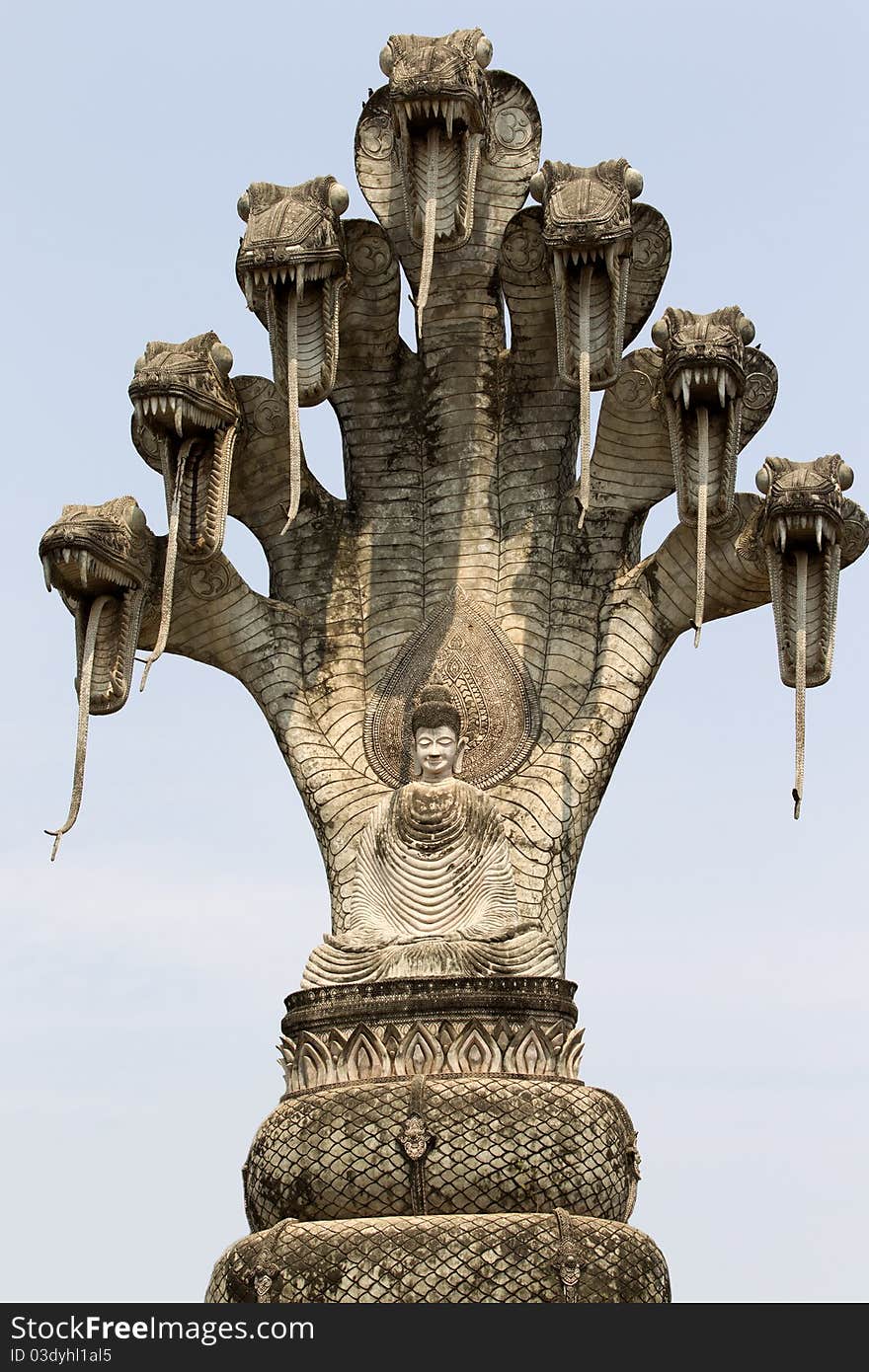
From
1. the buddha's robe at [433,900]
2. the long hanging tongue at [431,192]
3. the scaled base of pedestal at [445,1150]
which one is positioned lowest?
the scaled base of pedestal at [445,1150]

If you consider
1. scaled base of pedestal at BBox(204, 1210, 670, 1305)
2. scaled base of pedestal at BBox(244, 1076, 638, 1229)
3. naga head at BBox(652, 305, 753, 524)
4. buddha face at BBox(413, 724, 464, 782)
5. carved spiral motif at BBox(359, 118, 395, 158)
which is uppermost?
carved spiral motif at BBox(359, 118, 395, 158)

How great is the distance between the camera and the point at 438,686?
20109mm

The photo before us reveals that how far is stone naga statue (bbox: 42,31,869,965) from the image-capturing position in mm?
19531

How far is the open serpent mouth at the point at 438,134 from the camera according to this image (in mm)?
19547

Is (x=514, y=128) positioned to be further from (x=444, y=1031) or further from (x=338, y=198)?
(x=444, y=1031)

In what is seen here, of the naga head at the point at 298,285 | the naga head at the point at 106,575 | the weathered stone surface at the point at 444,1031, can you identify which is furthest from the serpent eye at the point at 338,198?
the weathered stone surface at the point at 444,1031

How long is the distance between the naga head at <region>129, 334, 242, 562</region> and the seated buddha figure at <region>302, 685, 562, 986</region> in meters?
1.86

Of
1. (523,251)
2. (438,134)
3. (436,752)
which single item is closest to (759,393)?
(523,251)

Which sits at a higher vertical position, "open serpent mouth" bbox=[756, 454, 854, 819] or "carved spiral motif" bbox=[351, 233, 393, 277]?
"carved spiral motif" bbox=[351, 233, 393, 277]

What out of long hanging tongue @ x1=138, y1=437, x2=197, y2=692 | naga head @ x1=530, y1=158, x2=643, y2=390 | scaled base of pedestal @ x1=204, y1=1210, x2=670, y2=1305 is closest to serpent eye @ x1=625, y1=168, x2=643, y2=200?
naga head @ x1=530, y1=158, x2=643, y2=390

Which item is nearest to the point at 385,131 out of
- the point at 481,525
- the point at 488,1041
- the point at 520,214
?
the point at 520,214

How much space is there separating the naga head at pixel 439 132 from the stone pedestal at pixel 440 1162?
4902mm

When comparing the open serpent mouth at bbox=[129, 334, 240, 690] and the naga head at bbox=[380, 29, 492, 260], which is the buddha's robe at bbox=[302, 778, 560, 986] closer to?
the open serpent mouth at bbox=[129, 334, 240, 690]

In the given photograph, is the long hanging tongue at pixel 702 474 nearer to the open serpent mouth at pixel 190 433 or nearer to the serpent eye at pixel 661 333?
the serpent eye at pixel 661 333
